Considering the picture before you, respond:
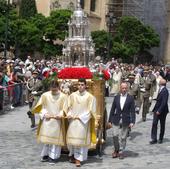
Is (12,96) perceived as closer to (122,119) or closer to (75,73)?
(75,73)

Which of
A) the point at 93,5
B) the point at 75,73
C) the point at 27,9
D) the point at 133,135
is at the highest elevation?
the point at 93,5

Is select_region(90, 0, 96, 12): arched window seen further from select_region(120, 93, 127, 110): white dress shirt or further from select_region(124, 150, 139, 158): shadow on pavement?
select_region(120, 93, 127, 110): white dress shirt

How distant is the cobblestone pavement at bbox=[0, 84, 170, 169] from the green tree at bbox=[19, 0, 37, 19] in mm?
44152

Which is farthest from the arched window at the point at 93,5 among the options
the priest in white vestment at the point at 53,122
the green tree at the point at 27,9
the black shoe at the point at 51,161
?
the black shoe at the point at 51,161

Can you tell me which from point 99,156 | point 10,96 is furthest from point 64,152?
point 10,96

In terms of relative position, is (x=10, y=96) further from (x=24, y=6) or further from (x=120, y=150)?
(x=24, y=6)

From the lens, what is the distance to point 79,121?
11.4 m

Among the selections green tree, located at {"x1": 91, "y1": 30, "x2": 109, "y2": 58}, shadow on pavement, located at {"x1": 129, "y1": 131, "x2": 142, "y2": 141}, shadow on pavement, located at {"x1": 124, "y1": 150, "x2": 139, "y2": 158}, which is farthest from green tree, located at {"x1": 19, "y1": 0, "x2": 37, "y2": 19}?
shadow on pavement, located at {"x1": 124, "y1": 150, "x2": 139, "y2": 158}

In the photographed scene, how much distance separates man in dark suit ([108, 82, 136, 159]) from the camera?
1223cm

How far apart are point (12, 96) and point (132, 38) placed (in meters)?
42.2

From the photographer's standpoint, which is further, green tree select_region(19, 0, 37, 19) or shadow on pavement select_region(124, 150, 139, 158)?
green tree select_region(19, 0, 37, 19)

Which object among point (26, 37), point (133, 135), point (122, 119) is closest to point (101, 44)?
point (26, 37)

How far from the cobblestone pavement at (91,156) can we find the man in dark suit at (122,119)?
0.32 m

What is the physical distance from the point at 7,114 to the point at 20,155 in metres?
7.78
